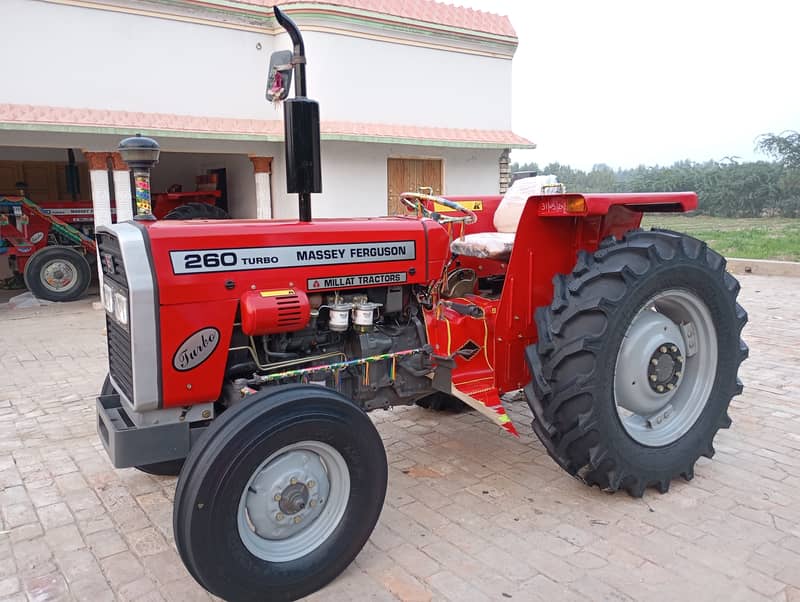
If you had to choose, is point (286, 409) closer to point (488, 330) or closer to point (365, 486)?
point (365, 486)

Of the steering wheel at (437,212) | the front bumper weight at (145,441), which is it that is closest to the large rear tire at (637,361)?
the steering wheel at (437,212)

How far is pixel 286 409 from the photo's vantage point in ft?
7.85

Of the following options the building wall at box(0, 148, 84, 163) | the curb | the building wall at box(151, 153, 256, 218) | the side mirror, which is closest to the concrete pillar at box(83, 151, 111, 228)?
the building wall at box(151, 153, 256, 218)

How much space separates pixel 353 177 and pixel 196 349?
26.0 ft

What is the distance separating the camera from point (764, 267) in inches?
440

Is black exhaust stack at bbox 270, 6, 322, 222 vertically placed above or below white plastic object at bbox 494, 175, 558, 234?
above

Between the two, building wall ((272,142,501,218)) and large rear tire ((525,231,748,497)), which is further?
building wall ((272,142,501,218))

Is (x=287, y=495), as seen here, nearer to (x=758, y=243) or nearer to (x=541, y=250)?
(x=541, y=250)

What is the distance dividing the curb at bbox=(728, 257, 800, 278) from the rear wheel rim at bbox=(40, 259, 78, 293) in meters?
11.1

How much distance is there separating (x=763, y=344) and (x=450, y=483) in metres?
4.40

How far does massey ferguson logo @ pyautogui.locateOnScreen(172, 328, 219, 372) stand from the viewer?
2586mm

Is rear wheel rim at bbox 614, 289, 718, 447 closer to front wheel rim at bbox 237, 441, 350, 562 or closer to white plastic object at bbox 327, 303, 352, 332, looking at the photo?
white plastic object at bbox 327, 303, 352, 332

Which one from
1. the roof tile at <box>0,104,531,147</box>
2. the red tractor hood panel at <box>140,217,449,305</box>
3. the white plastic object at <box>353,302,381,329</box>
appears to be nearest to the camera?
the red tractor hood panel at <box>140,217,449,305</box>

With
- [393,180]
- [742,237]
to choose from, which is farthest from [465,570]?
[742,237]
